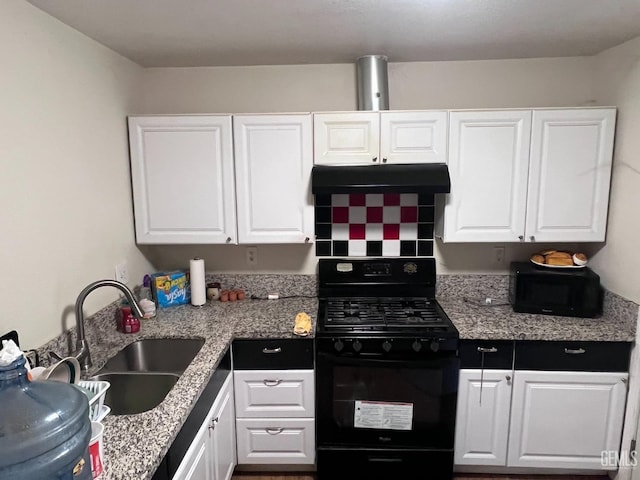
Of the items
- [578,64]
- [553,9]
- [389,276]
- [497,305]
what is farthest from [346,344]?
[578,64]

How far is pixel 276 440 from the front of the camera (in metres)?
2.25

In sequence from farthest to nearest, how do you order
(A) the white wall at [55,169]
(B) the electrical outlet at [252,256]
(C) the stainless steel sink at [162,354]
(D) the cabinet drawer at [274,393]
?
(B) the electrical outlet at [252,256], (D) the cabinet drawer at [274,393], (C) the stainless steel sink at [162,354], (A) the white wall at [55,169]

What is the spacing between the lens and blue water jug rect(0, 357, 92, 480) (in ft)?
2.76

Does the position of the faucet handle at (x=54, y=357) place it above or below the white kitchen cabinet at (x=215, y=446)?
above

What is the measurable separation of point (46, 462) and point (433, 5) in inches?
76.0

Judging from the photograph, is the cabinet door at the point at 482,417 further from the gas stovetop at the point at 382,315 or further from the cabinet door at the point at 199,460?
the cabinet door at the point at 199,460

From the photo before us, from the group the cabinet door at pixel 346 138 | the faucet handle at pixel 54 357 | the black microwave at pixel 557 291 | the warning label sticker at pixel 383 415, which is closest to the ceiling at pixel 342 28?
the cabinet door at pixel 346 138

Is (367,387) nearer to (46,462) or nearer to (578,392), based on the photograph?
(578,392)

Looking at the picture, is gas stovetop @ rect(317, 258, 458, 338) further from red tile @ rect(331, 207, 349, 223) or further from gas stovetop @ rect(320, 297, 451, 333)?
red tile @ rect(331, 207, 349, 223)

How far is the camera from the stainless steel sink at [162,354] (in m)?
2.07

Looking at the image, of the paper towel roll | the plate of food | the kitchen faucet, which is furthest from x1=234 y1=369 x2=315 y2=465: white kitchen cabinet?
the plate of food

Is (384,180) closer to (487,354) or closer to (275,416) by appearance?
(487,354)

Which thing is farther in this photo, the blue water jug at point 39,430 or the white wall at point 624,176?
the white wall at point 624,176

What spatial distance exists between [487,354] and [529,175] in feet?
3.33
